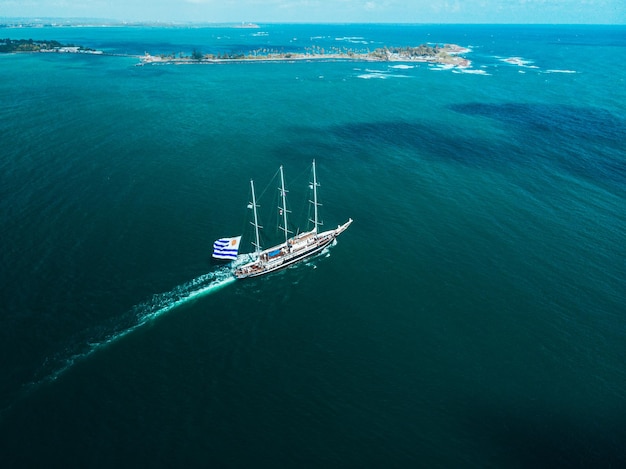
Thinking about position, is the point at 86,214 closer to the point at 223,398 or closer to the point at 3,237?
the point at 3,237

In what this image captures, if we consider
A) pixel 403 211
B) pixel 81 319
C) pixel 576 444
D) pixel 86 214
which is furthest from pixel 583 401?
pixel 86 214

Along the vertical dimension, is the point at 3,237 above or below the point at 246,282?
above

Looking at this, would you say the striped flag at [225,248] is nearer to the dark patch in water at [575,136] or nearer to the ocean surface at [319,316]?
the ocean surface at [319,316]

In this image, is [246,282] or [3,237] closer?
[246,282]

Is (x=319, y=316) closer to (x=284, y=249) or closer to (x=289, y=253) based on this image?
(x=289, y=253)

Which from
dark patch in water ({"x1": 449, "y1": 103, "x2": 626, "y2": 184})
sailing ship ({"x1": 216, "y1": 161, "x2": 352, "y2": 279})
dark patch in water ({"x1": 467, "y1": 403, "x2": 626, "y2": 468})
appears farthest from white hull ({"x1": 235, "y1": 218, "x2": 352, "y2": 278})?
dark patch in water ({"x1": 449, "y1": 103, "x2": 626, "y2": 184})

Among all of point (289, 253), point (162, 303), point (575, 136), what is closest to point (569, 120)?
point (575, 136)

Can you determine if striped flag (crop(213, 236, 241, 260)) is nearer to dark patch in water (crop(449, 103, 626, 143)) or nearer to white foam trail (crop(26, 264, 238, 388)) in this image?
white foam trail (crop(26, 264, 238, 388))
